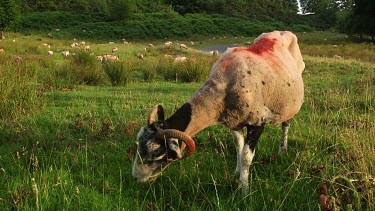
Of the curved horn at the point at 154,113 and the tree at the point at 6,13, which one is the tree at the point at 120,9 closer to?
the tree at the point at 6,13

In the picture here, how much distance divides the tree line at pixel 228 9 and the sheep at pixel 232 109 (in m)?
34.4

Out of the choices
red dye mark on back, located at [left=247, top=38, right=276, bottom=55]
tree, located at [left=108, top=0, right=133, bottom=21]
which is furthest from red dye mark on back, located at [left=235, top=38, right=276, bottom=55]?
tree, located at [left=108, top=0, right=133, bottom=21]

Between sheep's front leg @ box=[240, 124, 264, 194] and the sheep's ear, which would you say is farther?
sheep's front leg @ box=[240, 124, 264, 194]

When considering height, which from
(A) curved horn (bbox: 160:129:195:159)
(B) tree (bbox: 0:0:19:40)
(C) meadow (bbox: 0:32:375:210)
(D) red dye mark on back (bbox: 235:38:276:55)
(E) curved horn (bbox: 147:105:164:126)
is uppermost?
(B) tree (bbox: 0:0:19:40)

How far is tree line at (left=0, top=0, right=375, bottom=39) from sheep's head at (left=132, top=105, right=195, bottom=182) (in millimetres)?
34541

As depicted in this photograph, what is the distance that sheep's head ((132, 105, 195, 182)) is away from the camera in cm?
408

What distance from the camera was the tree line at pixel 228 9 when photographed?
39281 millimetres

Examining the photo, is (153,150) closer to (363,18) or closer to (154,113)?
(154,113)

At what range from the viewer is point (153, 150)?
13.5ft

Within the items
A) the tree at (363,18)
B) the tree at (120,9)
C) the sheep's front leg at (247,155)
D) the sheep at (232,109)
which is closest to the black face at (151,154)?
the sheep at (232,109)

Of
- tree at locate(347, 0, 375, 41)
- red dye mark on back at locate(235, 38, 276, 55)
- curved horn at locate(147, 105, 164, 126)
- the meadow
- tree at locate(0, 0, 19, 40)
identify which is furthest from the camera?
tree at locate(347, 0, 375, 41)

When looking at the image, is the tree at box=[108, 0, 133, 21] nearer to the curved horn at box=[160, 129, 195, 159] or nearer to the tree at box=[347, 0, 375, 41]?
the tree at box=[347, 0, 375, 41]

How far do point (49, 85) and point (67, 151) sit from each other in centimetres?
619

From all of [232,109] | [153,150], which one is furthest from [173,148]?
[232,109]
